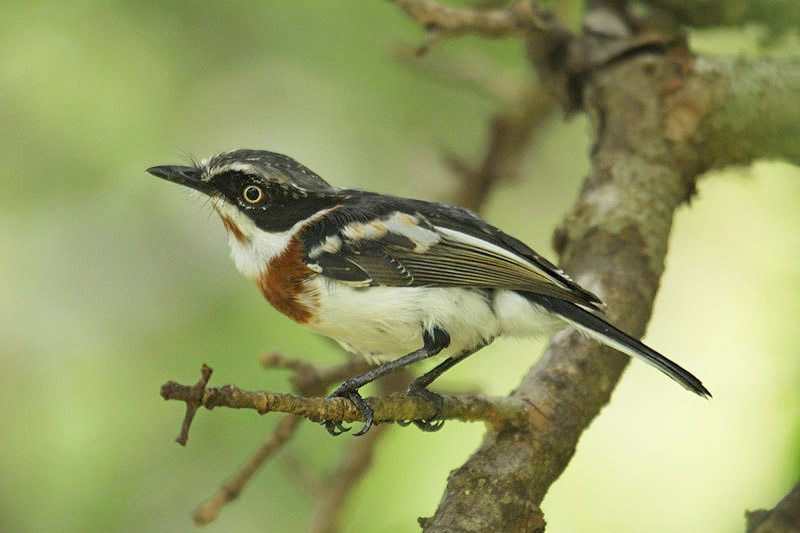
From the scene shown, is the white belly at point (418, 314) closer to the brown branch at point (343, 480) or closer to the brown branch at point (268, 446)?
the brown branch at point (268, 446)

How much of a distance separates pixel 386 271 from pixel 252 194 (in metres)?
0.76

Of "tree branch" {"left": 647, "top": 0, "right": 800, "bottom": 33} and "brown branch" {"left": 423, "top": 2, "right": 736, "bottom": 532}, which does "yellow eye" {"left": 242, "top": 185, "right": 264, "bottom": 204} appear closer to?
"brown branch" {"left": 423, "top": 2, "right": 736, "bottom": 532}

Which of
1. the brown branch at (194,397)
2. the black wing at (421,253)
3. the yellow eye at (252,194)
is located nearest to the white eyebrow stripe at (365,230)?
the black wing at (421,253)

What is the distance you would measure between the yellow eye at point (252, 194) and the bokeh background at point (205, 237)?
2033mm

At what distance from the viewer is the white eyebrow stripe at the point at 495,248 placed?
10.6ft

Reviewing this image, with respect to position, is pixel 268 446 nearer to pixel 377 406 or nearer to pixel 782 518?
pixel 377 406

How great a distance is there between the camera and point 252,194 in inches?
141

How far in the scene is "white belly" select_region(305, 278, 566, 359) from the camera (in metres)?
3.24

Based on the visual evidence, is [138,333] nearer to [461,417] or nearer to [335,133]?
[335,133]

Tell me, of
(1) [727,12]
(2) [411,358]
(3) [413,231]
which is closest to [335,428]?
A: (2) [411,358]

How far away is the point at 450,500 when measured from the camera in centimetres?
266

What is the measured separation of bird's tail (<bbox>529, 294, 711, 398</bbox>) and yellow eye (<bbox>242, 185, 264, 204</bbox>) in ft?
4.29

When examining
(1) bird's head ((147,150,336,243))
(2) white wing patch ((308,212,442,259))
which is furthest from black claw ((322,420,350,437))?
(1) bird's head ((147,150,336,243))

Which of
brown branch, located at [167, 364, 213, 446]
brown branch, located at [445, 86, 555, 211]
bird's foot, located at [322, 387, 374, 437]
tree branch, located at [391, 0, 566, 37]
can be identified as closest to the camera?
brown branch, located at [167, 364, 213, 446]
